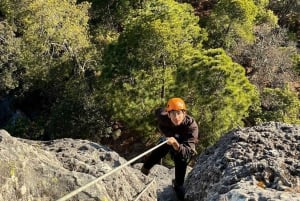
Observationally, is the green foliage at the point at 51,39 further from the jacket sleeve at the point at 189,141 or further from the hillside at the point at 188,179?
the jacket sleeve at the point at 189,141

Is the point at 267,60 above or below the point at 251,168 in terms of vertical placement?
above

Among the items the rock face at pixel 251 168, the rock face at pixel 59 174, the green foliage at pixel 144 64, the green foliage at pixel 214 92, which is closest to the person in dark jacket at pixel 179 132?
the rock face at pixel 251 168

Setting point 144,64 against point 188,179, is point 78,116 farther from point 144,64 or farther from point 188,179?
point 188,179

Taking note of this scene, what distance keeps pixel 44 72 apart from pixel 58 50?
1457 mm

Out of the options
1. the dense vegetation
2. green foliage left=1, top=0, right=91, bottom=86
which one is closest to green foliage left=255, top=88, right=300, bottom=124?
the dense vegetation

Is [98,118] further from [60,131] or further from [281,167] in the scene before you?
[281,167]

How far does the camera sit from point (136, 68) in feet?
68.2

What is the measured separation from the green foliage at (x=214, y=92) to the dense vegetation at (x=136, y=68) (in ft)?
0.14

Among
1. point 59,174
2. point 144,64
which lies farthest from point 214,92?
point 59,174

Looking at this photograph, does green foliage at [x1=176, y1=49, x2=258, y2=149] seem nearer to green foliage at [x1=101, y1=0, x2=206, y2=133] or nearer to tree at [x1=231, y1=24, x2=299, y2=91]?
green foliage at [x1=101, y1=0, x2=206, y2=133]

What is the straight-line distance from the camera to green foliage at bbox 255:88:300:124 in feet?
78.1

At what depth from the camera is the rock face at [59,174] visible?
4906 mm

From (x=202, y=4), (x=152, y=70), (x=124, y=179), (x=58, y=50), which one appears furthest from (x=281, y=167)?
(x=202, y=4)

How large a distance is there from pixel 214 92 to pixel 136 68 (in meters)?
3.71
